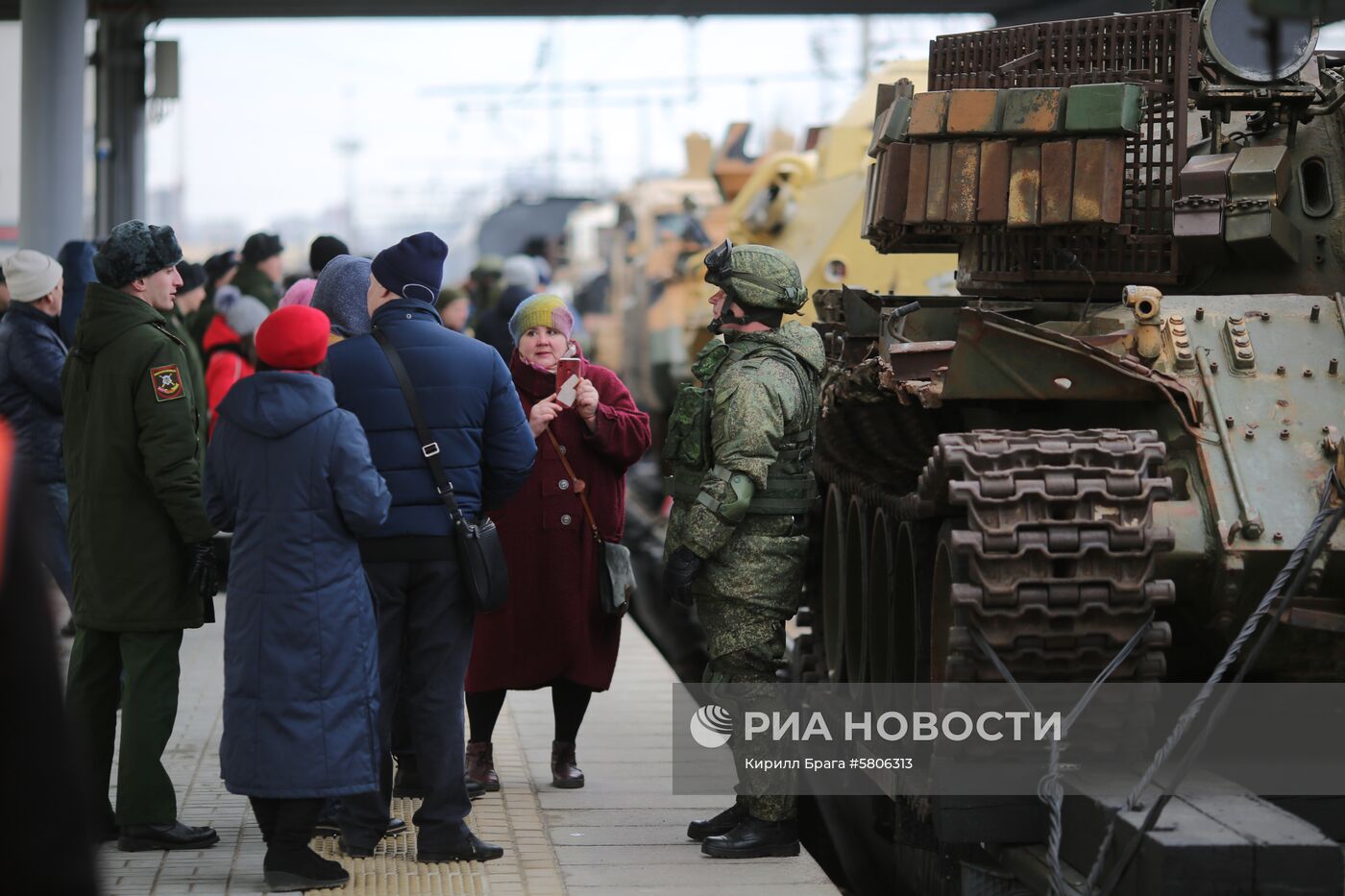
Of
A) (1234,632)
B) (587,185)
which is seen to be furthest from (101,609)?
(587,185)

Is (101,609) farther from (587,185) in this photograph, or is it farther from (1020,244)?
(587,185)

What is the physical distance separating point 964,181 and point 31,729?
517 cm

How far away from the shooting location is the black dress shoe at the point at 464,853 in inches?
231

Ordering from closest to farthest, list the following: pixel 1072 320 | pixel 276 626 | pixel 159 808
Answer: pixel 276 626, pixel 159 808, pixel 1072 320

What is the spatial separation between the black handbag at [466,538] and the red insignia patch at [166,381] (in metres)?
0.71

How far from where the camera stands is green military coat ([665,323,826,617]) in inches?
238

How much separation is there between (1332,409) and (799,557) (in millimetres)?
1684

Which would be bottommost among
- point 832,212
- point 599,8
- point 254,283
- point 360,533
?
point 360,533

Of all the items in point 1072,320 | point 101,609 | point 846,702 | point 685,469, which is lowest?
point 846,702

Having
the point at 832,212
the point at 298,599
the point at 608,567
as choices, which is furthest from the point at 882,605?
the point at 832,212

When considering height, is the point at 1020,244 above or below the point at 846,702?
above

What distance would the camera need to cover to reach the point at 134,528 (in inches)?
231

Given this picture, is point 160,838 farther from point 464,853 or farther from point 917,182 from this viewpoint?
point 917,182

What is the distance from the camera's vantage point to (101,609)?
5.88 m
